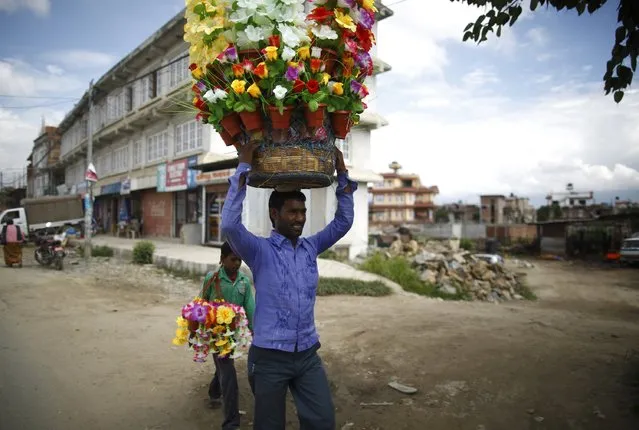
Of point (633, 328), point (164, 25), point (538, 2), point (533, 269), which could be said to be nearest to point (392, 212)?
point (533, 269)

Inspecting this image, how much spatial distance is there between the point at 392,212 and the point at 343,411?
65.6m

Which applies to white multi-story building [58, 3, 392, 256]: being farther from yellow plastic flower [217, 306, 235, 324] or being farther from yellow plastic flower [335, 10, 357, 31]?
yellow plastic flower [335, 10, 357, 31]

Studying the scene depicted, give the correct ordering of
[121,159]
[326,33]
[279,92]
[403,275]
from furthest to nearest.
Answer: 1. [121,159]
2. [403,275]
3. [326,33]
4. [279,92]

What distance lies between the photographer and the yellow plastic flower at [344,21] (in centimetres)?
237

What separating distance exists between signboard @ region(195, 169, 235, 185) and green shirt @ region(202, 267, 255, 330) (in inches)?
492

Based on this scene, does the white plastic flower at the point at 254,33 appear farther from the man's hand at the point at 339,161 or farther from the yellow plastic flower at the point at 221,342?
the yellow plastic flower at the point at 221,342

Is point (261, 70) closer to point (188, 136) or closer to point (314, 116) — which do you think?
point (314, 116)

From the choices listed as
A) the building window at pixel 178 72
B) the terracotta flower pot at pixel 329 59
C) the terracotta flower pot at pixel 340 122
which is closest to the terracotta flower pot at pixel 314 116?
the terracotta flower pot at pixel 340 122

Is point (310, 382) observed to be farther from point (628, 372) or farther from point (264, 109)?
point (628, 372)

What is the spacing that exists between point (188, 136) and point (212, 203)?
333cm

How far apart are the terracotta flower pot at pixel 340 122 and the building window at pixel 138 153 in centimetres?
2312

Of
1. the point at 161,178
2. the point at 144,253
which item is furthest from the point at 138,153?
the point at 144,253

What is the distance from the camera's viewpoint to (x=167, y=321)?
24.3 ft

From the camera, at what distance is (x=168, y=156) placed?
804 inches
